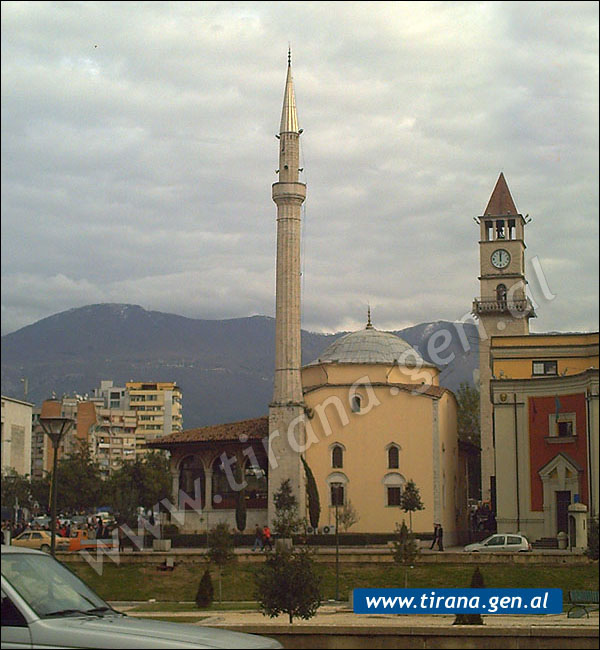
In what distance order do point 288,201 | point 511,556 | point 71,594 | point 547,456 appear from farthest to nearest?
point 288,201 < point 547,456 < point 511,556 < point 71,594

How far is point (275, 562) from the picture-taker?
73.1ft

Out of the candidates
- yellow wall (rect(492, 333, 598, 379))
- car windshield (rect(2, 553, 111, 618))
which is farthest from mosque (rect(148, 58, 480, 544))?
car windshield (rect(2, 553, 111, 618))

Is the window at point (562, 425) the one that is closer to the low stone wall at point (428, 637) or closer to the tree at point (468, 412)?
the tree at point (468, 412)

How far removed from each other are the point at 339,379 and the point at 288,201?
29.6ft

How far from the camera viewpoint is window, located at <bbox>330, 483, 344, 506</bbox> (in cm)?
4509

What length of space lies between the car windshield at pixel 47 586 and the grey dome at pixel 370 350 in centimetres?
4138

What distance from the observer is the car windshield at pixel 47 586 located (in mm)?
6086

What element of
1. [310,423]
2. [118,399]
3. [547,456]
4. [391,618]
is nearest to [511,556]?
[547,456]

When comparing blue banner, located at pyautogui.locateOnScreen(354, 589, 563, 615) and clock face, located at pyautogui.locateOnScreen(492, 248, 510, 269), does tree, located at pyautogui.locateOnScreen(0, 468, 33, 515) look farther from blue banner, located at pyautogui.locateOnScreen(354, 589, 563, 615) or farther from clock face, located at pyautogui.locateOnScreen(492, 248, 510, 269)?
blue banner, located at pyautogui.locateOnScreen(354, 589, 563, 615)

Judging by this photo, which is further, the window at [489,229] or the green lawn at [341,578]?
the window at [489,229]

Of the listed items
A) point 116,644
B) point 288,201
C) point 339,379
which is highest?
point 288,201

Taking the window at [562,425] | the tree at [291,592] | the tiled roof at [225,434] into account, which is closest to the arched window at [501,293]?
the tiled roof at [225,434]

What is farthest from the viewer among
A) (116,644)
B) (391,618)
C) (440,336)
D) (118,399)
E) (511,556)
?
(118,399)

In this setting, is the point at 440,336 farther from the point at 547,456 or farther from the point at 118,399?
the point at 118,399
